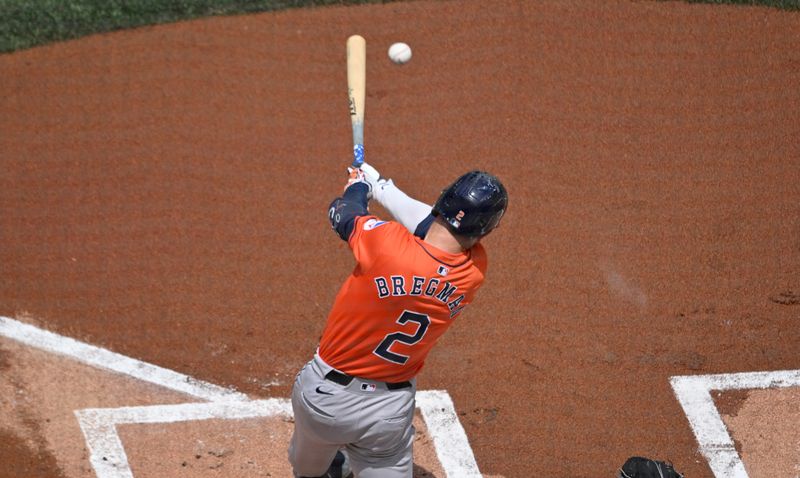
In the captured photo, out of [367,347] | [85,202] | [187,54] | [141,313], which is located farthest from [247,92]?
[367,347]

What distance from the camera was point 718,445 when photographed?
19.8 feet

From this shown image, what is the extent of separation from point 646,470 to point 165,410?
2.96 meters

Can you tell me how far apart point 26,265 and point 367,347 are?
337cm

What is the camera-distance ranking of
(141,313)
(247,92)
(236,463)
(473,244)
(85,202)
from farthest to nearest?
(247,92) < (85,202) < (141,313) < (236,463) < (473,244)

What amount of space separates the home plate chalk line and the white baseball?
9.05 feet

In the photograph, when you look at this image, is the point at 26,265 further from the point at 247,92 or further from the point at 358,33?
the point at 358,33

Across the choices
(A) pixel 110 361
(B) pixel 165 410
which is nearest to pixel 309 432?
(B) pixel 165 410

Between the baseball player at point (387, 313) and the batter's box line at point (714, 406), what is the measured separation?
2156 mm

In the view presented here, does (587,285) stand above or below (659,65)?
below

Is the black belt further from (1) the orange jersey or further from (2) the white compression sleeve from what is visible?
(2) the white compression sleeve

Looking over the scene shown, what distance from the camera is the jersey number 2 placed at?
14.7ft

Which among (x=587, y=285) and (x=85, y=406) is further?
(x=587, y=285)

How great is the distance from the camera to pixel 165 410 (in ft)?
19.9

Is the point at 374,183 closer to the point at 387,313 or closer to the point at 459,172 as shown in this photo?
the point at 387,313
